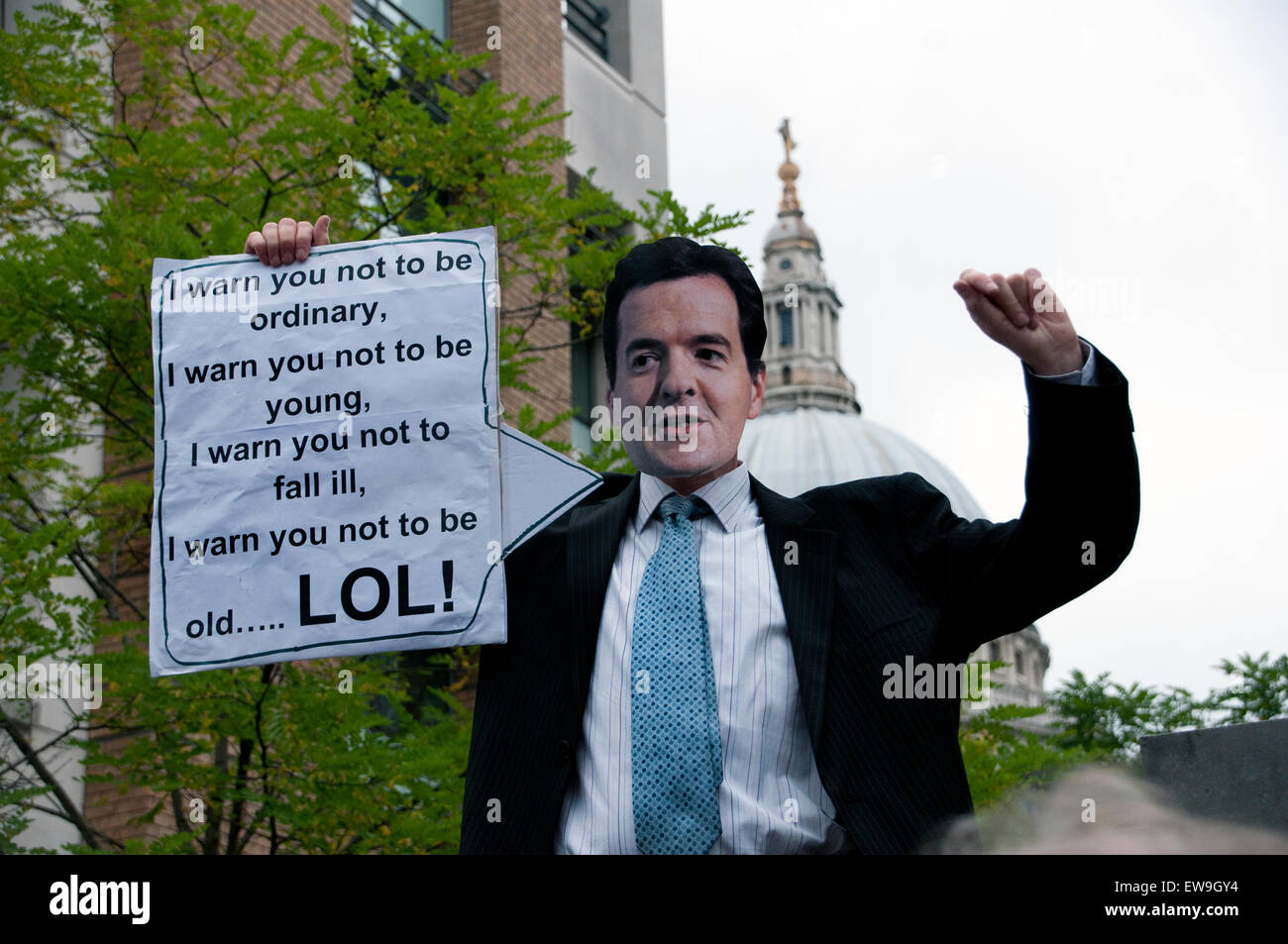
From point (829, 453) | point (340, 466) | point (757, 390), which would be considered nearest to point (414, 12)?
point (757, 390)

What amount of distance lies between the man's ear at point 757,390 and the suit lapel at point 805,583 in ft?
0.67

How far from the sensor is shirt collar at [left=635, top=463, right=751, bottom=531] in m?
3.87

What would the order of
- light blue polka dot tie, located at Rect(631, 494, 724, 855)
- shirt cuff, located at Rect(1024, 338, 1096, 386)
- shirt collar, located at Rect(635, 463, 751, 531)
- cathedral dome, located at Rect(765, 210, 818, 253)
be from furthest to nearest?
cathedral dome, located at Rect(765, 210, 818, 253) → shirt collar, located at Rect(635, 463, 751, 531) → shirt cuff, located at Rect(1024, 338, 1096, 386) → light blue polka dot tie, located at Rect(631, 494, 724, 855)

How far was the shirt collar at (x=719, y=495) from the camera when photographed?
12.7 feet

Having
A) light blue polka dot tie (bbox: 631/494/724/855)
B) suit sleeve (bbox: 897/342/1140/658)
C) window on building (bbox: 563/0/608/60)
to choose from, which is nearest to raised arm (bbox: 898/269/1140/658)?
suit sleeve (bbox: 897/342/1140/658)

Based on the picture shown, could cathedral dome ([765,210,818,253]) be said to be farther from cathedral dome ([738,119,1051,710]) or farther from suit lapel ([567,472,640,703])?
suit lapel ([567,472,640,703])

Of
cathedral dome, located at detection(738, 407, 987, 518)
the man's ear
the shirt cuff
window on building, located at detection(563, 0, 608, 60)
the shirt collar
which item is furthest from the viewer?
cathedral dome, located at detection(738, 407, 987, 518)

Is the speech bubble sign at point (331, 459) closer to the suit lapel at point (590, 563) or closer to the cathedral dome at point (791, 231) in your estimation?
the suit lapel at point (590, 563)

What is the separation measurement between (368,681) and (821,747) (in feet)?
24.5

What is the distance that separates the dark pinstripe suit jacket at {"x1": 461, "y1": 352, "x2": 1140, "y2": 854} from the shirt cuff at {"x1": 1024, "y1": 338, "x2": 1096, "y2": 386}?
0.08 ft

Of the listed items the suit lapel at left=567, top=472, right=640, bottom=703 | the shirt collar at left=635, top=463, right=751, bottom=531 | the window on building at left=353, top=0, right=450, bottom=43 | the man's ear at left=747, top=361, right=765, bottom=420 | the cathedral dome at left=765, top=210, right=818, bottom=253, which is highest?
the cathedral dome at left=765, top=210, right=818, bottom=253

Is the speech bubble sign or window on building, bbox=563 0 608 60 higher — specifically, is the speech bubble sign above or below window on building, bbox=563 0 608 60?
below

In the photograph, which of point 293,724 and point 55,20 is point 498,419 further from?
point 55,20

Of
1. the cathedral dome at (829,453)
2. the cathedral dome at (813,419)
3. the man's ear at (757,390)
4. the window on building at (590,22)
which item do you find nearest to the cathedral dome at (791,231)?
the cathedral dome at (813,419)
